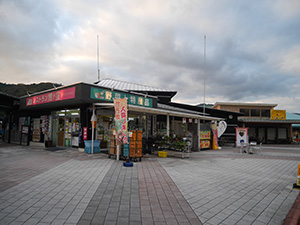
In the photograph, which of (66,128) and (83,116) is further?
(66,128)

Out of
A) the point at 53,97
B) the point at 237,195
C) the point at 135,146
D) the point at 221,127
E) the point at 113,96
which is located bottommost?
the point at 237,195

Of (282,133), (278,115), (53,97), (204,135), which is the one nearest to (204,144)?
(204,135)

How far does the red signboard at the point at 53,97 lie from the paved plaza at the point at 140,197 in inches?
204

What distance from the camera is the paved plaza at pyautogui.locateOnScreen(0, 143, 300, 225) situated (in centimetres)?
330

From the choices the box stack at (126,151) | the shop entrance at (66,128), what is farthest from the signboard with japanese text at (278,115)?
the shop entrance at (66,128)

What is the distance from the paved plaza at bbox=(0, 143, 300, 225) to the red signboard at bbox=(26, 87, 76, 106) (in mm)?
5170

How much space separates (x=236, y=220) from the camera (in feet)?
10.9

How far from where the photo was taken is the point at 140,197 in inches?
168

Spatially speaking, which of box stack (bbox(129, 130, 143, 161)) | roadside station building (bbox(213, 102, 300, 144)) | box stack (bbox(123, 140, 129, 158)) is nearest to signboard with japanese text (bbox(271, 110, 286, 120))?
roadside station building (bbox(213, 102, 300, 144))

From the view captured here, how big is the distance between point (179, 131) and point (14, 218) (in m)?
14.1

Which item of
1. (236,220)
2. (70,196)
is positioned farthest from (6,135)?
(236,220)

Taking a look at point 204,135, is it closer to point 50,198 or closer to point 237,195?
point 237,195

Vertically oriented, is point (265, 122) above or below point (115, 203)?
above

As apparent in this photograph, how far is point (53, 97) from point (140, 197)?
10.2 metres
